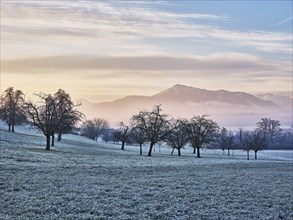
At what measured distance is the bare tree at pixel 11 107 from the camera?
108m

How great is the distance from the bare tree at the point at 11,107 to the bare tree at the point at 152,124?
3422cm

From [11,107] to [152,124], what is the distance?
42.2 meters

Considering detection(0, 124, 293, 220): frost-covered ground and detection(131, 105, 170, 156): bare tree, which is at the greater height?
detection(131, 105, 170, 156): bare tree

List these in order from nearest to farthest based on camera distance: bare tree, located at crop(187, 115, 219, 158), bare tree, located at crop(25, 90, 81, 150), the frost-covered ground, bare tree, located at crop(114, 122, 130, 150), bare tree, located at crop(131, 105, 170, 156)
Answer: the frost-covered ground, bare tree, located at crop(25, 90, 81, 150), bare tree, located at crop(131, 105, 170, 156), bare tree, located at crop(187, 115, 219, 158), bare tree, located at crop(114, 122, 130, 150)

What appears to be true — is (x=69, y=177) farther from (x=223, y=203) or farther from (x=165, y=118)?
(x=165, y=118)

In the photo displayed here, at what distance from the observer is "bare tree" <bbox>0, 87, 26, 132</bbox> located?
354 feet

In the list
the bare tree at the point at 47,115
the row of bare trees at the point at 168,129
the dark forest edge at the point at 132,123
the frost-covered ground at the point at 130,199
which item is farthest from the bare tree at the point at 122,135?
the frost-covered ground at the point at 130,199

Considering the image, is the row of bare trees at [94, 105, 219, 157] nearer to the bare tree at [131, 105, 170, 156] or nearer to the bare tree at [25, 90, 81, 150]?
the bare tree at [131, 105, 170, 156]

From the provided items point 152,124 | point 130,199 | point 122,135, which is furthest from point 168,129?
point 130,199

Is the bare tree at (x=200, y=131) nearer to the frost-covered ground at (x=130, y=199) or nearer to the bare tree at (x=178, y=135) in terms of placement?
the bare tree at (x=178, y=135)

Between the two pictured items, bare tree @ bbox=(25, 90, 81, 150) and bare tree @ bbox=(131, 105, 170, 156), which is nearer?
bare tree @ bbox=(25, 90, 81, 150)

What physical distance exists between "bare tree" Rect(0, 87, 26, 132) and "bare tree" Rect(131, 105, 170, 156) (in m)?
34.2

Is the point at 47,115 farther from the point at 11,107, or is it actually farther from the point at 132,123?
the point at 11,107

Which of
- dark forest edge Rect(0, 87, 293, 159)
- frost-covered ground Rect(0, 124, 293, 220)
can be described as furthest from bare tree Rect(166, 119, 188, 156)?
frost-covered ground Rect(0, 124, 293, 220)
